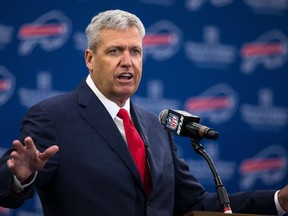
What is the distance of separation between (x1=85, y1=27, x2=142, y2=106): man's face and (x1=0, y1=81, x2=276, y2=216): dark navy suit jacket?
3.2 inches

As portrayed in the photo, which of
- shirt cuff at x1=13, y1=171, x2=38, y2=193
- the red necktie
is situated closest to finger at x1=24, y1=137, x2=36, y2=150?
shirt cuff at x1=13, y1=171, x2=38, y2=193

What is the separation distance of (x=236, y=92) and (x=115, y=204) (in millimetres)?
2773

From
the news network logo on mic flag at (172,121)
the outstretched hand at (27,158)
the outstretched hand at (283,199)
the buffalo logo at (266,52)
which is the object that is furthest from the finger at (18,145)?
the buffalo logo at (266,52)

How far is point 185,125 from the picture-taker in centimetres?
243

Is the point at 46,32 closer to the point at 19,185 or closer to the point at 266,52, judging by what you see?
the point at 266,52

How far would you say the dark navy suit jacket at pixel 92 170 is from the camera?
96.1 inches

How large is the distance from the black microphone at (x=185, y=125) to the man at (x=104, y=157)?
213 mm

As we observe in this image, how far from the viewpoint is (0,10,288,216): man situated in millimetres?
2422

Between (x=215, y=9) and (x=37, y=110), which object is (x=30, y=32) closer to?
(x=215, y=9)

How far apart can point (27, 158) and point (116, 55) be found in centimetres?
79

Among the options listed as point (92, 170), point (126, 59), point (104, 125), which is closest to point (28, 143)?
point (92, 170)

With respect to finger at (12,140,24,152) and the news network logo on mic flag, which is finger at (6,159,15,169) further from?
the news network logo on mic flag

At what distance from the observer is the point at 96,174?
247cm

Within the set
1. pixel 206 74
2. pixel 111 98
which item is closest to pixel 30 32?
pixel 206 74
